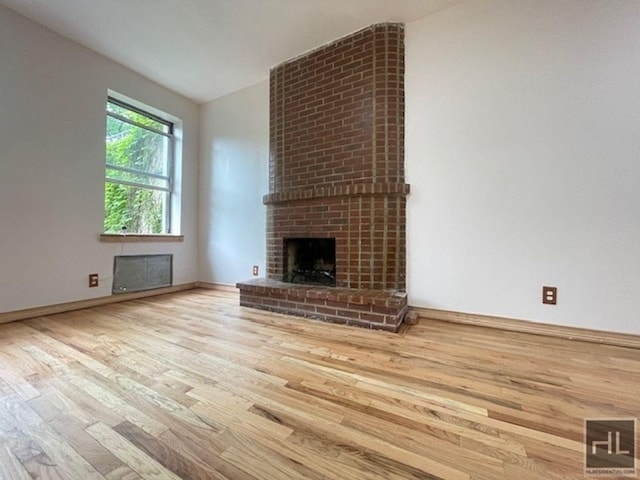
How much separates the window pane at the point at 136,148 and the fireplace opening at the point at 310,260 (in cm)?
195

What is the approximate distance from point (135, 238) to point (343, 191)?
231 centimetres

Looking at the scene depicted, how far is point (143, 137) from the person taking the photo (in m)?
3.10

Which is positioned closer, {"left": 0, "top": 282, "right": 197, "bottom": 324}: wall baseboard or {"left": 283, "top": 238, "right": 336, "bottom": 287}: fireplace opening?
{"left": 0, "top": 282, "right": 197, "bottom": 324}: wall baseboard

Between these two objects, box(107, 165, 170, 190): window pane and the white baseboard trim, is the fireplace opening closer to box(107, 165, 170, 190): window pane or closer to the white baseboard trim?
the white baseboard trim

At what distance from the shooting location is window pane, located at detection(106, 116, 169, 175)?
2.79 metres

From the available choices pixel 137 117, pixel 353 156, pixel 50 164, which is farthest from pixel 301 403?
pixel 137 117

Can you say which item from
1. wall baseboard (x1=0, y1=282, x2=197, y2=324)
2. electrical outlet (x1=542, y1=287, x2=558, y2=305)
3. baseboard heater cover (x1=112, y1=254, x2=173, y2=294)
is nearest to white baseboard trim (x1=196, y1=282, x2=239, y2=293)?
wall baseboard (x1=0, y1=282, x2=197, y2=324)

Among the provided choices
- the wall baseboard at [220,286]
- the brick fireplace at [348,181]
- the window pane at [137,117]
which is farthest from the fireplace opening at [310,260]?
the window pane at [137,117]

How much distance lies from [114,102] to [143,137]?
41 cm

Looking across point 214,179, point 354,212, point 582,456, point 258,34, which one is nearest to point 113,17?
point 258,34

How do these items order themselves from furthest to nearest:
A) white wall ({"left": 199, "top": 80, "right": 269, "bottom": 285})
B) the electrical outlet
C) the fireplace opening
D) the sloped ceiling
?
1. white wall ({"left": 199, "top": 80, "right": 269, "bottom": 285})
2. the fireplace opening
3. the sloped ceiling
4. the electrical outlet

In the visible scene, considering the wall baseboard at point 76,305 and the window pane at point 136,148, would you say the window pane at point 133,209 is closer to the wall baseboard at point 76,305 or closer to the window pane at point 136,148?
the window pane at point 136,148

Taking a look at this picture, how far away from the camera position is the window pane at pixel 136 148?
9.16 feet

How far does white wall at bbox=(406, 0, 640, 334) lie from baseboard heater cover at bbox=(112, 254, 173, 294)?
2.79m
